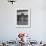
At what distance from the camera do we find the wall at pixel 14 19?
486cm

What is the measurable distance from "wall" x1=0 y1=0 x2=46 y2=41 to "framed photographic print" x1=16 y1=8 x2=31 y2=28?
0.11 metres

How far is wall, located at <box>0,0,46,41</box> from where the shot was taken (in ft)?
15.9

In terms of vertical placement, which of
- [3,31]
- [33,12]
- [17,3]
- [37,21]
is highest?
[17,3]

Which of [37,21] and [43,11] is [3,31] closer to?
[37,21]

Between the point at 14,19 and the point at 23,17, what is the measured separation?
334 millimetres

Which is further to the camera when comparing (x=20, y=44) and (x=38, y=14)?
(x=38, y=14)

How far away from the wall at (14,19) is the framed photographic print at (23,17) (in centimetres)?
11

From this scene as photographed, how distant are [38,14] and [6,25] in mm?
1220

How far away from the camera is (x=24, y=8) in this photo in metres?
4.90

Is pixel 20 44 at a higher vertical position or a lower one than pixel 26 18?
lower

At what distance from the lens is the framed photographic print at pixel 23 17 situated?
489 cm

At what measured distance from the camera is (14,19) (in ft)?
16.1

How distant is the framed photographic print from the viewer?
4889mm

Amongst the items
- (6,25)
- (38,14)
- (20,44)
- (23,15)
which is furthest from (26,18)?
(20,44)
